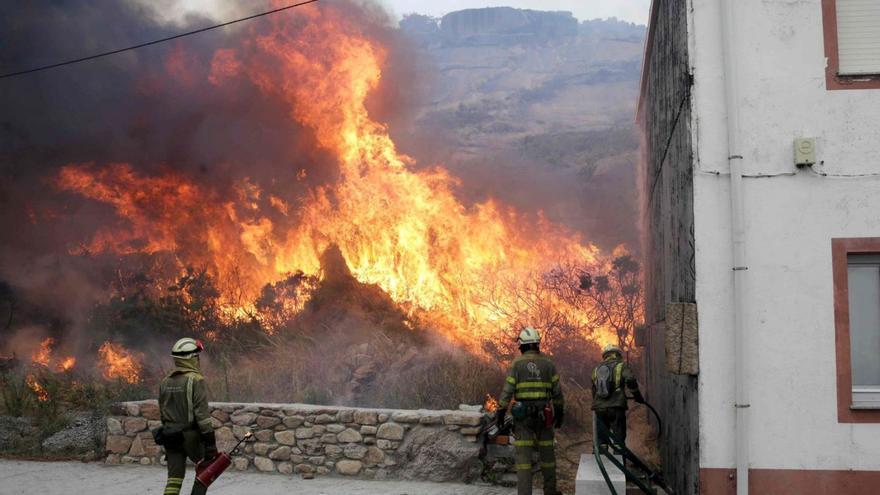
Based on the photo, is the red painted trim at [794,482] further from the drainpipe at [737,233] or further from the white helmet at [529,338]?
the white helmet at [529,338]

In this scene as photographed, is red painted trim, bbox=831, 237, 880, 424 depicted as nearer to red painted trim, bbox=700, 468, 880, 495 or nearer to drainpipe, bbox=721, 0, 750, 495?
red painted trim, bbox=700, 468, 880, 495

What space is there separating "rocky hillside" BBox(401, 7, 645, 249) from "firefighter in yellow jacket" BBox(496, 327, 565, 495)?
13.9 metres

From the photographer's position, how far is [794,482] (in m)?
6.23

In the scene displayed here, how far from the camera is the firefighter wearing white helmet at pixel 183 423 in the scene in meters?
6.98

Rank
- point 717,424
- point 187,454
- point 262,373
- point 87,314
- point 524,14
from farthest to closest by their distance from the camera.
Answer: point 524,14 < point 87,314 < point 262,373 < point 187,454 < point 717,424

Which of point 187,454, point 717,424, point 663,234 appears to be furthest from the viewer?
point 663,234

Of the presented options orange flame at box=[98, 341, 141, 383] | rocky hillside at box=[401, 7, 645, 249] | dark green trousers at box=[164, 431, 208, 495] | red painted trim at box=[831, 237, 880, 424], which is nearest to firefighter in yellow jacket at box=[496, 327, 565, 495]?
red painted trim at box=[831, 237, 880, 424]

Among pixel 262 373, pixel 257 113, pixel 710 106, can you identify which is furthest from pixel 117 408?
pixel 257 113

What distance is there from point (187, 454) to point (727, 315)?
5.06 meters

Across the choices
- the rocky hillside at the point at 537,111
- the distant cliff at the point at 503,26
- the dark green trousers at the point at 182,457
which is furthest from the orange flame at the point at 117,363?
the distant cliff at the point at 503,26

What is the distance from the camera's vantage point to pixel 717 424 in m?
6.31

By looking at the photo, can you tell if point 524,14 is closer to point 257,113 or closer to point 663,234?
point 257,113

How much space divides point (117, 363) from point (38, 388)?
8.14 feet

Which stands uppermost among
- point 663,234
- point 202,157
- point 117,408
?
point 202,157
